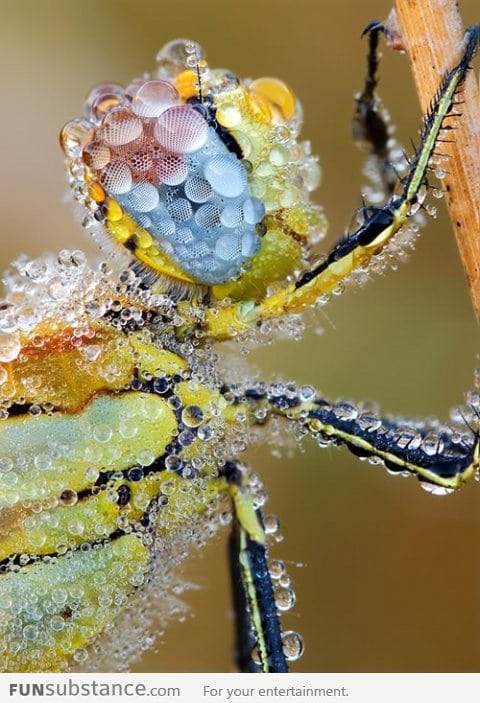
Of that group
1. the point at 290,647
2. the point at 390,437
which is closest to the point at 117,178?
the point at 390,437

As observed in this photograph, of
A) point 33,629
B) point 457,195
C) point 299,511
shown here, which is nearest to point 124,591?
point 33,629

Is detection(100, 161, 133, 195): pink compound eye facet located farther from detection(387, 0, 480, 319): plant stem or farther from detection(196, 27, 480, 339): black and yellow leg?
detection(387, 0, 480, 319): plant stem

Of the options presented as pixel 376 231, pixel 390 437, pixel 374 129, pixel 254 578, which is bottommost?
pixel 254 578

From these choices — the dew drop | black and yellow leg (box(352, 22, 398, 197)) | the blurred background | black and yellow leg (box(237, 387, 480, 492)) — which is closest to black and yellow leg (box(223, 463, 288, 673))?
the dew drop

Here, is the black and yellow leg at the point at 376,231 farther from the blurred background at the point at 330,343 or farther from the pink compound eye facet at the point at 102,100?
the blurred background at the point at 330,343

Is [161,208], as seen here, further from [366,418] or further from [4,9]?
[4,9]
